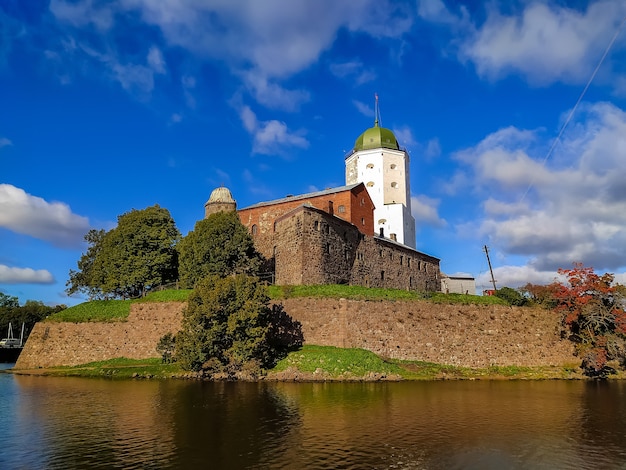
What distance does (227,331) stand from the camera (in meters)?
27.7

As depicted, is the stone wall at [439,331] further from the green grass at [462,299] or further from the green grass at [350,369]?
the green grass at [350,369]

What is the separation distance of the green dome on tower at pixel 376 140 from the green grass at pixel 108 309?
36090 millimetres

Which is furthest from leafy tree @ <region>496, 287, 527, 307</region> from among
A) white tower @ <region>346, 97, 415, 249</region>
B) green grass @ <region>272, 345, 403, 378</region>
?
white tower @ <region>346, 97, 415, 249</region>

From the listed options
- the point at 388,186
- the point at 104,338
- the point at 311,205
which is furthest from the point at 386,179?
the point at 104,338

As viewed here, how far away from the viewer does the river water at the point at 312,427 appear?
12414mm

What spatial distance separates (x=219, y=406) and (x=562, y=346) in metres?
27.2

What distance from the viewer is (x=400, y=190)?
61750 millimetres

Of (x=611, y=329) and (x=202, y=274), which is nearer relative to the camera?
(x=611, y=329)

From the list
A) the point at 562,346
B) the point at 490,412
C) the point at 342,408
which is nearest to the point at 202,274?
the point at 342,408

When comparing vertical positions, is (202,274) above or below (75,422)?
above

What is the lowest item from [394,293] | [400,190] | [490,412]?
[490,412]

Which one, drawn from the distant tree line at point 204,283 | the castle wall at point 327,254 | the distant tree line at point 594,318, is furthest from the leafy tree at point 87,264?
the distant tree line at point 594,318

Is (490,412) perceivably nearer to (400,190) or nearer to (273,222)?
(273,222)

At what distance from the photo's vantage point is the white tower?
60094 millimetres
